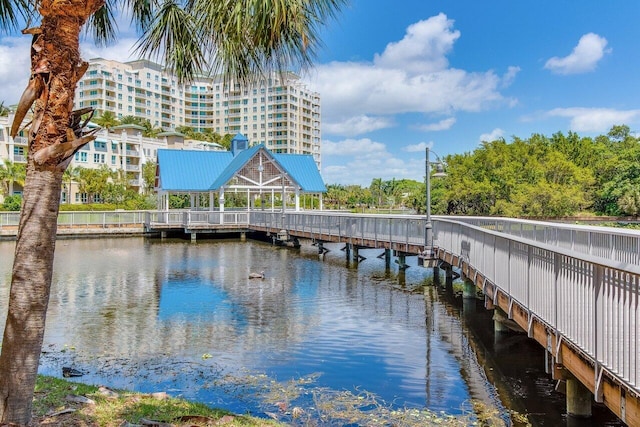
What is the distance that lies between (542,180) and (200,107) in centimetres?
12136

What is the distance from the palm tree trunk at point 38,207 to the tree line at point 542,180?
42.5m

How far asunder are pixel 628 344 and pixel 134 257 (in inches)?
1021

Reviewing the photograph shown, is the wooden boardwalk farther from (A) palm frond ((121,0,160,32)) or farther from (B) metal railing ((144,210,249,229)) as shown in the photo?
(B) metal railing ((144,210,249,229))

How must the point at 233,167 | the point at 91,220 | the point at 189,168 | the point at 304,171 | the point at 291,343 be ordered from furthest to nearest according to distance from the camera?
the point at 304,171, the point at 189,168, the point at 233,167, the point at 91,220, the point at 291,343

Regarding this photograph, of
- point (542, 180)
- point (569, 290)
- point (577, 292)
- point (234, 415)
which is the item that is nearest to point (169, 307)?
point (234, 415)

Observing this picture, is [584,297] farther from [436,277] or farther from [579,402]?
[436,277]

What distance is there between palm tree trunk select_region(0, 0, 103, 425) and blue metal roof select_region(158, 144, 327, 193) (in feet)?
124

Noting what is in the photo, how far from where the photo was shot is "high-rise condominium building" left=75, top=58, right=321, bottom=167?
4882 inches

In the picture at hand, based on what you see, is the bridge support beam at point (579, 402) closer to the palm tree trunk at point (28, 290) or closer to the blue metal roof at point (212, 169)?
the palm tree trunk at point (28, 290)

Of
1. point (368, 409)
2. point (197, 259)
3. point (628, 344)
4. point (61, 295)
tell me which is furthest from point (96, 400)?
point (197, 259)

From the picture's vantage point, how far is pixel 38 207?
14.8 feet

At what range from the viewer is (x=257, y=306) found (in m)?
15.7

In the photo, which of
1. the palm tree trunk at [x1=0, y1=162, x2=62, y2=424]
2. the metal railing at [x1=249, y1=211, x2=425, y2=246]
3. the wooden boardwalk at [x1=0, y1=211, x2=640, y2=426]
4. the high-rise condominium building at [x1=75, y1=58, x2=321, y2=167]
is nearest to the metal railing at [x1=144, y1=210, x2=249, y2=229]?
the metal railing at [x1=249, y1=211, x2=425, y2=246]

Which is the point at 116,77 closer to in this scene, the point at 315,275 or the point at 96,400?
the point at 315,275
